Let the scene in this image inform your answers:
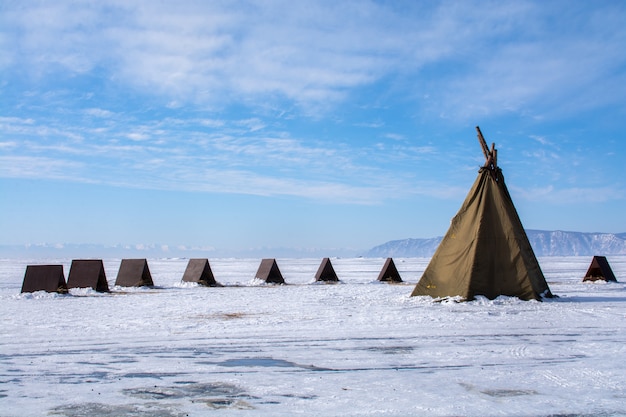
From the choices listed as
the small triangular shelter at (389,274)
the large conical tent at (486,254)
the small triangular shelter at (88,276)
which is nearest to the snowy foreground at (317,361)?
the large conical tent at (486,254)

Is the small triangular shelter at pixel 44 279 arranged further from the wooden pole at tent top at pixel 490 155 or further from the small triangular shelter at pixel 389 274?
the wooden pole at tent top at pixel 490 155

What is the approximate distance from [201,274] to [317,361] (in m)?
19.1

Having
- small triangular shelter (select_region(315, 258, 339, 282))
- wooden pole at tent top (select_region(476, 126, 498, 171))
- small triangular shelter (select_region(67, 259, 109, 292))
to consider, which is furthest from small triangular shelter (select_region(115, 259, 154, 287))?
wooden pole at tent top (select_region(476, 126, 498, 171))

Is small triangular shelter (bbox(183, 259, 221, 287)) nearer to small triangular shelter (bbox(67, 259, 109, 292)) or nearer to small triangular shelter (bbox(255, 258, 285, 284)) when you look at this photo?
small triangular shelter (bbox(255, 258, 285, 284))

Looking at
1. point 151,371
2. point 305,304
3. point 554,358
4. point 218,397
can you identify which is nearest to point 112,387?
point 151,371

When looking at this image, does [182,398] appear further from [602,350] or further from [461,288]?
[461,288]

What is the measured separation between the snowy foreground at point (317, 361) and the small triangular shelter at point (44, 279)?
538 centimetres

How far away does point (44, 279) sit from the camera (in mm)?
20844

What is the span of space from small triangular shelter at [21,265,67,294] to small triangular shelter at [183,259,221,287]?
6.50 metres

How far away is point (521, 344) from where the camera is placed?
961 centimetres

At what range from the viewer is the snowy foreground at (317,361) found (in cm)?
583

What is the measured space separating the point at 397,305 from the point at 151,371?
9798 millimetres

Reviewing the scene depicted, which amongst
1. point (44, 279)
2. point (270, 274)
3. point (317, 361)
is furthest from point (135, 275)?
point (317, 361)

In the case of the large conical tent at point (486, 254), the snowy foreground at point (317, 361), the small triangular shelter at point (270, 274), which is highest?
the large conical tent at point (486, 254)
